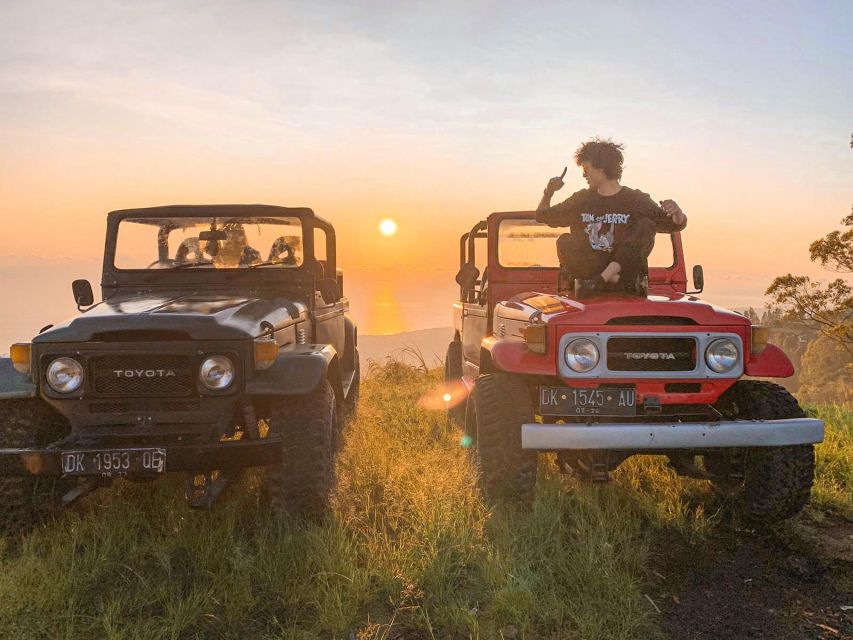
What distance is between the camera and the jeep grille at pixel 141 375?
361 cm

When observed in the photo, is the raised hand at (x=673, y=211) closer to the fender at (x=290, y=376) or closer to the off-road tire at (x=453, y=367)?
the fender at (x=290, y=376)

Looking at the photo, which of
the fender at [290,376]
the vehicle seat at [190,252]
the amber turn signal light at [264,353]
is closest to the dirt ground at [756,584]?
the fender at [290,376]

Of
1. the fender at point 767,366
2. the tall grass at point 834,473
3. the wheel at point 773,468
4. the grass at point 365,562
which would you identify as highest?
the fender at point 767,366

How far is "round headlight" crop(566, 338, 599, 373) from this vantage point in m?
3.82

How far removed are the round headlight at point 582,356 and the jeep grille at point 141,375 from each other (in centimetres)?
215

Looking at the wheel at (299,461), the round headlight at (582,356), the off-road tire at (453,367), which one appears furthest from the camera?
the off-road tire at (453,367)

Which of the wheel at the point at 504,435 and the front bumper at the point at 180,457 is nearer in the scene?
the front bumper at the point at 180,457

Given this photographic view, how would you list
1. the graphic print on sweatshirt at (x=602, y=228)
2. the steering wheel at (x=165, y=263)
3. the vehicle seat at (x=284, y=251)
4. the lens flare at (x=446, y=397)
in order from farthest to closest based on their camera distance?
1. the lens flare at (x=446, y=397)
2. the vehicle seat at (x=284, y=251)
3. the steering wheel at (x=165, y=263)
4. the graphic print on sweatshirt at (x=602, y=228)

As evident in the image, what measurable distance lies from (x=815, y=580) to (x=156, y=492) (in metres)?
3.95

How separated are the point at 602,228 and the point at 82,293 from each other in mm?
3861

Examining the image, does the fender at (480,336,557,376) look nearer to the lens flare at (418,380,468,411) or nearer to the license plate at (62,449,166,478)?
the license plate at (62,449,166,478)

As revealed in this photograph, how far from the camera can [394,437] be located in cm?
604

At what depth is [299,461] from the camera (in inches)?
147

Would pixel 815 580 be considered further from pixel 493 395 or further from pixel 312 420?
pixel 312 420
